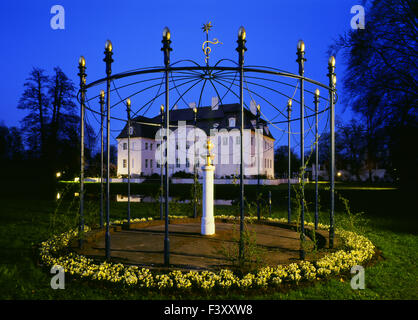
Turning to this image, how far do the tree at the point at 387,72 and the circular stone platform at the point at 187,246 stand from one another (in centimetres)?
1114

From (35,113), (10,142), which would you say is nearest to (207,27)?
(35,113)

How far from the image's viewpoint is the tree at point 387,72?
1446 centimetres

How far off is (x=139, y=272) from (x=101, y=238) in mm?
3313

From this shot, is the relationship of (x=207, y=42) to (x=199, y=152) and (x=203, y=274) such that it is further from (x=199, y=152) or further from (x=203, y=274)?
(x=199, y=152)

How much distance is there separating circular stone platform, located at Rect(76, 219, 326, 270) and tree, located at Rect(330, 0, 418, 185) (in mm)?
11138

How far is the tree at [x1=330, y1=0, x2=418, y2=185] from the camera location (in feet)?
47.4

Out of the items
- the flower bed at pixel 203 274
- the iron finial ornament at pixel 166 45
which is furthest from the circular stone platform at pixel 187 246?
the iron finial ornament at pixel 166 45

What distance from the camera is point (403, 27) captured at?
14547 millimetres

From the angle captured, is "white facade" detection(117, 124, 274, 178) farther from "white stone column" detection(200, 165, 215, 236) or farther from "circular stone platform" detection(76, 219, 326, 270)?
"white stone column" detection(200, 165, 215, 236)

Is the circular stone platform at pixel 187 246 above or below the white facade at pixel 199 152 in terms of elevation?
below

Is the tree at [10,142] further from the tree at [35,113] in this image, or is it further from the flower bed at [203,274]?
the flower bed at [203,274]

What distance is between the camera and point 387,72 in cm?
1504
